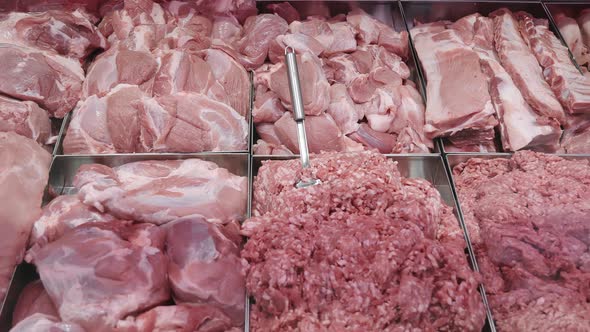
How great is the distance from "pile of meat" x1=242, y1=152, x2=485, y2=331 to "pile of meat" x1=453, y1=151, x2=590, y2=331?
17 centimetres

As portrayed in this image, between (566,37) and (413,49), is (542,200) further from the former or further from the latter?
(566,37)

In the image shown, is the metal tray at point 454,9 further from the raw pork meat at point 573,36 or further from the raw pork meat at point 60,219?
the raw pork meat at point 60,219

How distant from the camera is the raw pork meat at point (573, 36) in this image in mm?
3113

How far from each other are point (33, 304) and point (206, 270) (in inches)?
26.4

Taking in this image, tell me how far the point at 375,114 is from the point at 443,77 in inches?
17.7

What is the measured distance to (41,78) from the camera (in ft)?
8.20

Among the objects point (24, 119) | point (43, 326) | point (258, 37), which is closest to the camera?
point (43, 326)

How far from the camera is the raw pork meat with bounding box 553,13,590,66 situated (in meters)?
3.11

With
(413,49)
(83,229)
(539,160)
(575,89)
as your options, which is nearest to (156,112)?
(83,229)

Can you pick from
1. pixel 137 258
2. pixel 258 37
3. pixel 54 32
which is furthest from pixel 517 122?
pixel 54 32

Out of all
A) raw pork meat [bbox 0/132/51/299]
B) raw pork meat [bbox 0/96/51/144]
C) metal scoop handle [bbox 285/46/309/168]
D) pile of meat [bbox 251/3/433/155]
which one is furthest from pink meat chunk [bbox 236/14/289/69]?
raw pork meat [bbox 0/132/51/299]

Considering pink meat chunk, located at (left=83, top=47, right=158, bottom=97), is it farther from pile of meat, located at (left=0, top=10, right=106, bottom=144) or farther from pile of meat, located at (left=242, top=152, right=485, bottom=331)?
pile of meat, located at (left=242, top=152, right=485, bottom=331)

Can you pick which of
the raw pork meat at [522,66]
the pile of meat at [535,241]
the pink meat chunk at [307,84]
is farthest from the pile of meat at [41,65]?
the raw pork meat at [522,66]

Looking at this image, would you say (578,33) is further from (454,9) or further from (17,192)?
(17,192)
